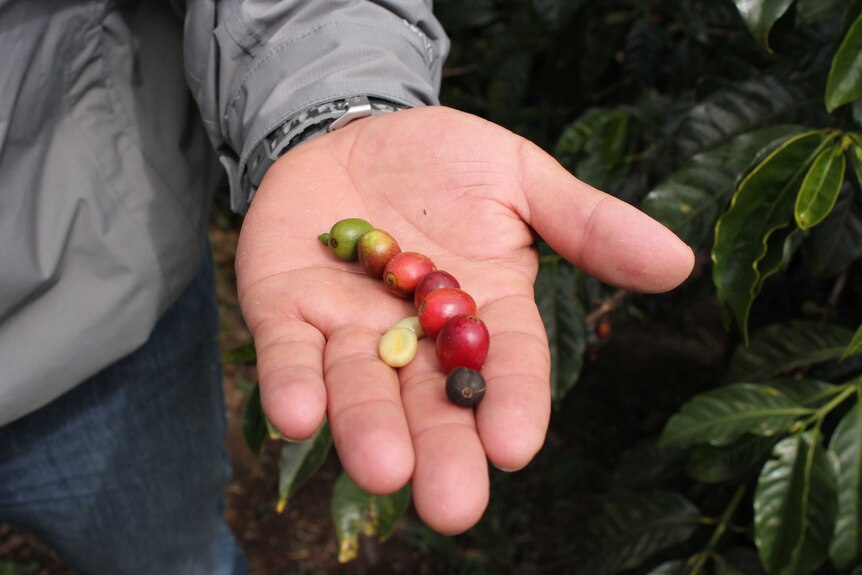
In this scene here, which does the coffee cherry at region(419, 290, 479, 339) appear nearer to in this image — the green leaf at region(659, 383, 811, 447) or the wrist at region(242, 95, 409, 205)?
the wrist at region(242, 95, 409, 205)

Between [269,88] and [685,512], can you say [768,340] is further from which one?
[269,88]

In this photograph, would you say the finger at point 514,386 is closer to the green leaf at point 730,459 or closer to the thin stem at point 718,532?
the green leaf at point 730,459

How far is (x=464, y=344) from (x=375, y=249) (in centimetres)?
39

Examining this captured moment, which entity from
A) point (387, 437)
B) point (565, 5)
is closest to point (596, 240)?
point (387, 437)

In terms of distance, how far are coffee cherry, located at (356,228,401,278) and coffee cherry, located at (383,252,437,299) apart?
0.03 metres

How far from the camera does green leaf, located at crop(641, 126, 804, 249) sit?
179 centimetres

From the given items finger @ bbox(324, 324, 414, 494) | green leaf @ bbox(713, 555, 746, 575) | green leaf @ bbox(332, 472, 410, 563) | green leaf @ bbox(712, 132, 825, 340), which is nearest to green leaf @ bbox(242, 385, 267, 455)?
green leaf @ bbox(332, 472, 410, 563)

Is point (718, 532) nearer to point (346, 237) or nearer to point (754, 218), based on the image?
point (754, 218)

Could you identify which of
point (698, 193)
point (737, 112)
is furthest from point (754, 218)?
point (737, 112)

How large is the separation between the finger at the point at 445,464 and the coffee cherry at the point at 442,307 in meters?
0.23

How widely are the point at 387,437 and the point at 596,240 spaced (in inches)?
22.8

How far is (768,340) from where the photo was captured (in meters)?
2.14

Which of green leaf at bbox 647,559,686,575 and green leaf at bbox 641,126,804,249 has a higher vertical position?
green leaf at bbox 641,126,804,249

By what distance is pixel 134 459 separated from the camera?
219cm
